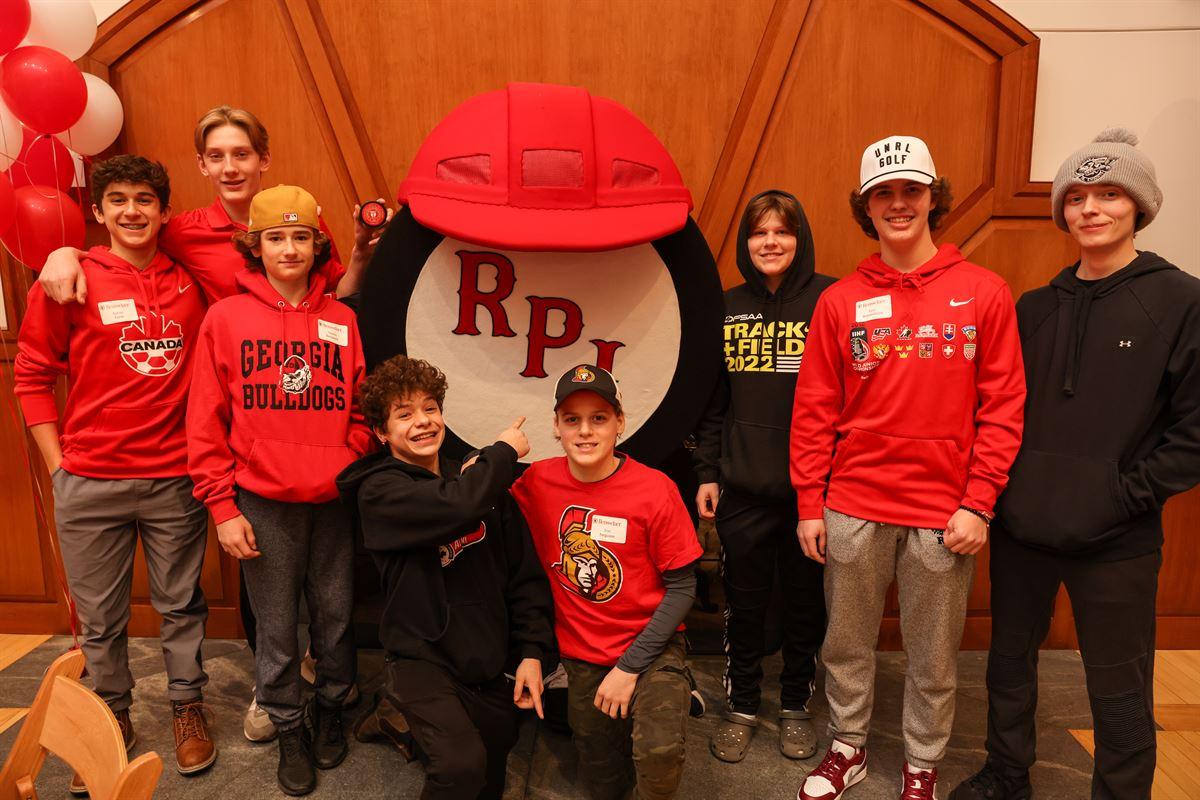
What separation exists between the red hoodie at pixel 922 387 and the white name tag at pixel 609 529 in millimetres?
524

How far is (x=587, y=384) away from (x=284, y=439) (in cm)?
77

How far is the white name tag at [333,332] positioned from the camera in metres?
1.83

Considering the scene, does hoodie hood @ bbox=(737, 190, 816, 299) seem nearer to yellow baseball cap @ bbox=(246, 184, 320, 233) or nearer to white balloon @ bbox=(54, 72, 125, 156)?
yellow baseball cap @ bbox=(246, 184, 320, 233)

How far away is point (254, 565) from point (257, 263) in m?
0.77

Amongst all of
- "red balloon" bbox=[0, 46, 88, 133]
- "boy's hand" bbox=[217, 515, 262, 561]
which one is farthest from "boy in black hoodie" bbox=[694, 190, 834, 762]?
"red balloon" bbox=[0, 46, 88, 133]

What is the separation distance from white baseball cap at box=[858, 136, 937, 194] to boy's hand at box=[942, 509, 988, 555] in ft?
2.49

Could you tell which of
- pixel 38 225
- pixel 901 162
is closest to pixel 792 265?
pixel 901 162

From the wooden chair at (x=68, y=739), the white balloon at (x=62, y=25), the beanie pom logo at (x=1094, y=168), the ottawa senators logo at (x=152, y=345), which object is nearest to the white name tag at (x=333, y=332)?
the ottawa senators logo at (x=152, y=345)

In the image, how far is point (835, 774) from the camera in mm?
1832

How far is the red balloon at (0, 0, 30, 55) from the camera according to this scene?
190 cm

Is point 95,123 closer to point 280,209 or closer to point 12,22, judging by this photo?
point 12,22

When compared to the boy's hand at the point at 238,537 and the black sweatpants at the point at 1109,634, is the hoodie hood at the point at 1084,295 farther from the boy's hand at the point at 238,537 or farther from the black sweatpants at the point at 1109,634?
the boy's hand at the point at 238,537

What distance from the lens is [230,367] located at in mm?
1790

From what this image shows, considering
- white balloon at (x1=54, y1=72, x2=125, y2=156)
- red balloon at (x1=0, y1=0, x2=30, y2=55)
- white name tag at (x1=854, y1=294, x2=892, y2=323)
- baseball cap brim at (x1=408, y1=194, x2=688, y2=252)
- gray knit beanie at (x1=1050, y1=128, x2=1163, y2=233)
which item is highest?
red balloon at (x1=0, y1=0, x2=30, y2=55)
